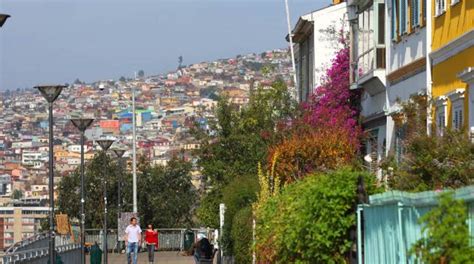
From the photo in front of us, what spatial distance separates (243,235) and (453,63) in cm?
983

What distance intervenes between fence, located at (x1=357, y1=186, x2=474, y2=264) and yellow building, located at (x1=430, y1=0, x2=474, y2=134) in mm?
4765

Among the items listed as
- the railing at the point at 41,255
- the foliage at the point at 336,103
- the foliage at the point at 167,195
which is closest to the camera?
the railing at the point at 41,255

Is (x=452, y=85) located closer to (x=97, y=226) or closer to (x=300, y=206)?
(x=300, y=206)

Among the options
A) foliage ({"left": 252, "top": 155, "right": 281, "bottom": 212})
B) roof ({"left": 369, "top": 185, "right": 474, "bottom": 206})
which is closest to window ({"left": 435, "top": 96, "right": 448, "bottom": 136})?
foliage ({"left": 252, "top": 155, "right": 281, "bottom": 212})

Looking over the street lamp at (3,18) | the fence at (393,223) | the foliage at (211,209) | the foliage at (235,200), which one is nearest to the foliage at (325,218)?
the fence at (393,223)

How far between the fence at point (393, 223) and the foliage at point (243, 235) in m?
14.5

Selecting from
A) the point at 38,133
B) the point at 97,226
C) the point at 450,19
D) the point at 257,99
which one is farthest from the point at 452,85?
the point at 38,133

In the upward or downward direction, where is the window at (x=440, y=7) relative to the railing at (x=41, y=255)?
upward

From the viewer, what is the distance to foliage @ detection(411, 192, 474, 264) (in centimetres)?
1028

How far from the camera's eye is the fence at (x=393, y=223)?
12.4 m

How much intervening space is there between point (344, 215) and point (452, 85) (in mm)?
7991

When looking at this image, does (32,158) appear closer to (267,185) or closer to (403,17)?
(267,185)

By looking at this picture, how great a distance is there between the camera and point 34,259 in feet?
91.5

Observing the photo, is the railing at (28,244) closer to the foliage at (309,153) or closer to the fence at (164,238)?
the foliage at (309,153)
